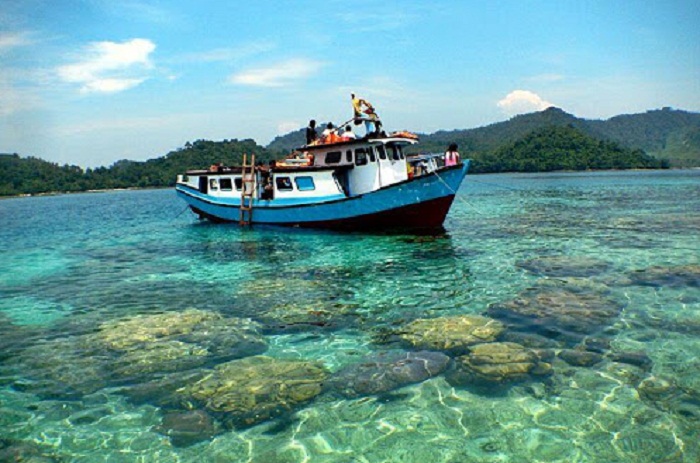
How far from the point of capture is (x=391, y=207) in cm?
2003

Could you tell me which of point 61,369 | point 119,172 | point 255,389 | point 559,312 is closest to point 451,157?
point 559,312

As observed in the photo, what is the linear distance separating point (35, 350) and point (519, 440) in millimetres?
8197

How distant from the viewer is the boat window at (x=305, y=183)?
22266 mm

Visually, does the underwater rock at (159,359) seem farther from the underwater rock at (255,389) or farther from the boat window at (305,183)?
the boat window at (305,183)

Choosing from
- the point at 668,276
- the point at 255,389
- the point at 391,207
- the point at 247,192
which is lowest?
the point at 255,389

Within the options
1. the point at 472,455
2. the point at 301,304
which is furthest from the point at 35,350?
the point at 472,455

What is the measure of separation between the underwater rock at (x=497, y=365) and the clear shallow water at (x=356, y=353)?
0.11 metres

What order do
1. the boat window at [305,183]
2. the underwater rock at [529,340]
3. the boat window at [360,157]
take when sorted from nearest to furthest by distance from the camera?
1. the underwater rock at [529,340]
2. the boat window at [360,157]
3. the boat window at [305,183]

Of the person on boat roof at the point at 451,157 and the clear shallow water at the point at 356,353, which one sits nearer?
the clear shallow water at the point at 356,353

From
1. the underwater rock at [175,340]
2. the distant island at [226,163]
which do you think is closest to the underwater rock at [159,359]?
the underwater rock at [175,340]

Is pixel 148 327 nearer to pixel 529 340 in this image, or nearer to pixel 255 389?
pixel 255 389

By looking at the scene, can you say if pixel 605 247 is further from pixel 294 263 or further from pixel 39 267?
pixel 39 267

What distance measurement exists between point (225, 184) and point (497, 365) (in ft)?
76.0

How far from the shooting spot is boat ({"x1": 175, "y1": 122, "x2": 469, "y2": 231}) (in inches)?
779
